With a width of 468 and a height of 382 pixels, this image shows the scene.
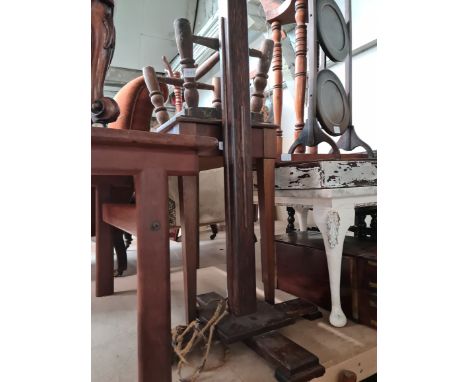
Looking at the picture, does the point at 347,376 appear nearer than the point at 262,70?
Yes

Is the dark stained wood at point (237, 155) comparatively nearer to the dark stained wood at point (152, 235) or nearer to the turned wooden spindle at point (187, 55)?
the turned wooden spindle at point (187, 55)

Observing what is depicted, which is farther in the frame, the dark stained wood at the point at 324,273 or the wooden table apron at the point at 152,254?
the dark stained wood at the point at 324,273

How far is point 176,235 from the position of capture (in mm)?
2273

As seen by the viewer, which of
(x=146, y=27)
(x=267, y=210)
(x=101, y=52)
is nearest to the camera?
(x=101, y=52)

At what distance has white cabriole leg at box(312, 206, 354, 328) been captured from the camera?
797 millimetres

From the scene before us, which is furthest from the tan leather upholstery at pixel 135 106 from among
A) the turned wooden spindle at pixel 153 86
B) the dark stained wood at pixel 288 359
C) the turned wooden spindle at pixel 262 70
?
the dark stained wood at pixel 288 359

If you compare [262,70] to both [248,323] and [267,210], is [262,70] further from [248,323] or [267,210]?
[248,323]

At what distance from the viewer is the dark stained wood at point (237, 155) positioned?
72 cm

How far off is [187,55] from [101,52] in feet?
1.47

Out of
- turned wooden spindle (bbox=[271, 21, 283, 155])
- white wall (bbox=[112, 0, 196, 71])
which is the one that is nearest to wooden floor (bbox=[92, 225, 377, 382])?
turned wooden spindle (bbox=[271, 21, 283, 155])

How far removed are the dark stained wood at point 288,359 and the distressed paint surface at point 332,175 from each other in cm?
41

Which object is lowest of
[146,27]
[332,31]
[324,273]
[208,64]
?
[324,273]

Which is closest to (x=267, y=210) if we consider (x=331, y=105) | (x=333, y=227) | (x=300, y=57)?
(x=333, y=227)

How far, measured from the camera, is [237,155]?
725 millimetres
